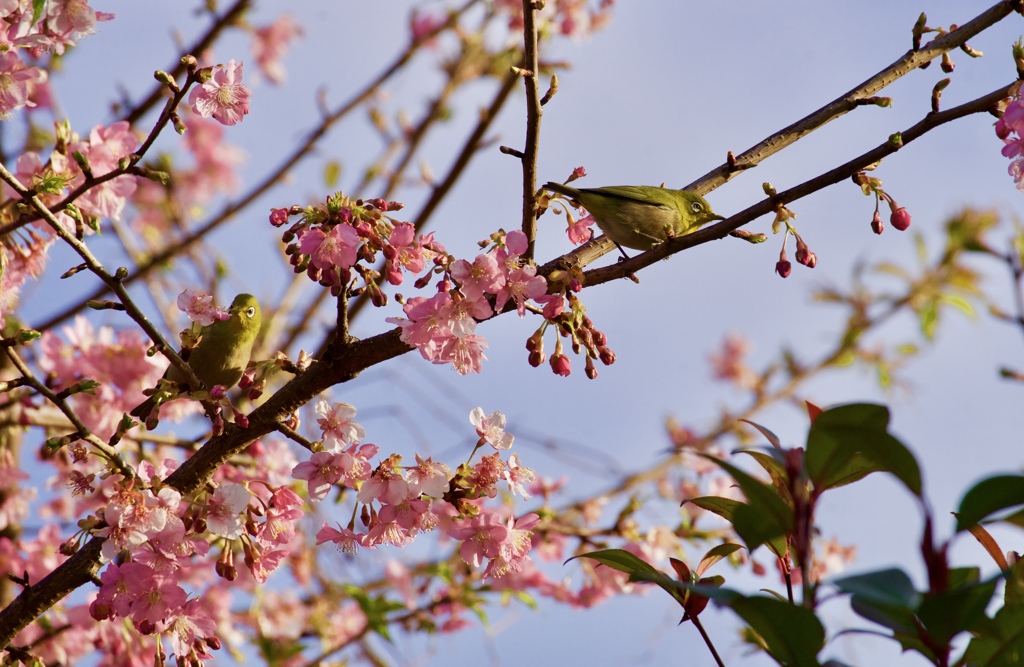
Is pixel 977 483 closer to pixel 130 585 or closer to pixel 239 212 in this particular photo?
pixel 130 585

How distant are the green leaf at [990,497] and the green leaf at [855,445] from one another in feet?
0.32

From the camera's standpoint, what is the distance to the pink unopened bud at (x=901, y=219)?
2.39 metres

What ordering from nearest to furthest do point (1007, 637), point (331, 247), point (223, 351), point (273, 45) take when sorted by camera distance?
point (1007, 637)
point (331, 247)
point (223, 351)
point (273, 45)

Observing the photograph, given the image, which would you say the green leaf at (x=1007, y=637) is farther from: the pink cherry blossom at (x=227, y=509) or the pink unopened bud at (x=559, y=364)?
the pink cherry blossom at (x=227, y=509)

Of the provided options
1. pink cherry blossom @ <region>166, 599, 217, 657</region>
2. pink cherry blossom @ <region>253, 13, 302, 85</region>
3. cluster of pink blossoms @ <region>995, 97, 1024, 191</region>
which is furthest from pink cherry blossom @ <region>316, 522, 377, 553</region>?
pink cherry blossom @ <region>253, 13, 302, 85</region>

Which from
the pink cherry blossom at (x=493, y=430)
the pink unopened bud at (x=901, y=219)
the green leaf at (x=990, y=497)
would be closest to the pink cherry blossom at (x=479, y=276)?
the pink cherry blossom at (x=493, y=430)

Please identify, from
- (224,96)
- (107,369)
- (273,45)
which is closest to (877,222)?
(224,96)

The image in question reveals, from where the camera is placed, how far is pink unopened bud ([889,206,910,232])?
7.85 ft

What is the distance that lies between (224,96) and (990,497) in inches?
87.7

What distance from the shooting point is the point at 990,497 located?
4.23ft

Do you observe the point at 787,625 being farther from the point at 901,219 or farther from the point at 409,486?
the point at 901,219

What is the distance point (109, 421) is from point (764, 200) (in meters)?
2.98

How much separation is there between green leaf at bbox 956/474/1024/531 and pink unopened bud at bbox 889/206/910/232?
Result: 1254 millimetres

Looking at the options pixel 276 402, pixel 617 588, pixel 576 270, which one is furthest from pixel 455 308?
pixel 617 588
